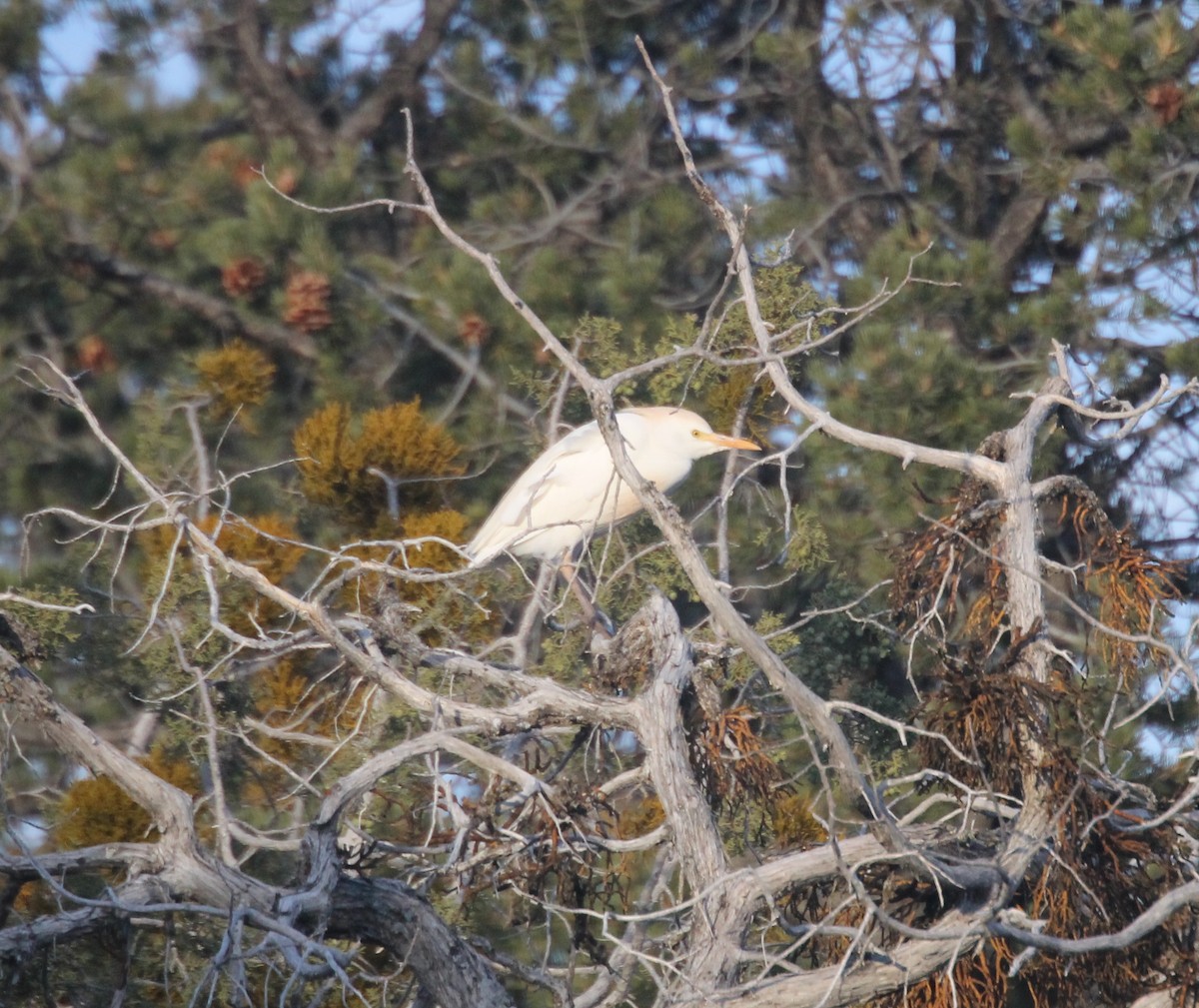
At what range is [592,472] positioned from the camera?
4547 millimetres

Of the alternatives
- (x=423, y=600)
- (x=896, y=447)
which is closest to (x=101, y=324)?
(x=423, y=600)

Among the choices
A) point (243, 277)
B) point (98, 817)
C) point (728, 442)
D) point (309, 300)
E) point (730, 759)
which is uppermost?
point (243, 277)

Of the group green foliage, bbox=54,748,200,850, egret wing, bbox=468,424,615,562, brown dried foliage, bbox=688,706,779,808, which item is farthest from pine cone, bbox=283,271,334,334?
brown dried foliage, bbox=688,706,779,808

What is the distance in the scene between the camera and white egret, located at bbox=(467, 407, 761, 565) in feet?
14.3

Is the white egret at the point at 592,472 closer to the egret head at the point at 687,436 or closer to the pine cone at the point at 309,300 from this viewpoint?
the egret head at the point at 687,436

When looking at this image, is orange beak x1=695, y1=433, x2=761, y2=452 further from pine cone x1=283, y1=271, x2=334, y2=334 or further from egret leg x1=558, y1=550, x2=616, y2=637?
pine cone x1=283, y1=271, x2=334, y2=334

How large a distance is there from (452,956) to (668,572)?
1.77 meters

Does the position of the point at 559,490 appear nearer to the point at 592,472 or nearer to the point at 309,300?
the point at 592,472

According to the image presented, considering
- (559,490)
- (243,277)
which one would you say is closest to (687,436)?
(559,490)

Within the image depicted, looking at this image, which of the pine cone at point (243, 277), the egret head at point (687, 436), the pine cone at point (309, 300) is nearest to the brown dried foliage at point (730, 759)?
the egret head at point (687, 436)

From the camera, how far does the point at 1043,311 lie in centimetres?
546

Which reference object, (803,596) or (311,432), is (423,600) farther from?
(803,596)

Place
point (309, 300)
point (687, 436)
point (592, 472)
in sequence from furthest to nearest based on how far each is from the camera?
point (309, 300) → point (592, 472) → point (687, 436)

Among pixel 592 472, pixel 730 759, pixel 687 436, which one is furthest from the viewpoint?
pixel 592 472
